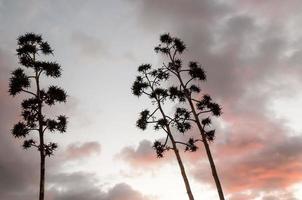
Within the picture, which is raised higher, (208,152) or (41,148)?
(41,148)

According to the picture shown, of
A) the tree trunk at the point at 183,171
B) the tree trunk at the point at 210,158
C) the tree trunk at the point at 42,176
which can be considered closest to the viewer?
the tree trunk at the point at 42,176

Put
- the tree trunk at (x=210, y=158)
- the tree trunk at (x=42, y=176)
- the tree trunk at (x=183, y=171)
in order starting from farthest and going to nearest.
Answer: the tree trunk at (x=183, y=171) < the tree trunk at (x=210, y=158) < the tree trunk at (x=42, y=176)

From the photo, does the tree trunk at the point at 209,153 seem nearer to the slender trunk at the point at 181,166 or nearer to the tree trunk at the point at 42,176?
the slender trunk at the point at 181,166

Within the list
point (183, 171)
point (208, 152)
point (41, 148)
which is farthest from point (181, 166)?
point (41, 148)

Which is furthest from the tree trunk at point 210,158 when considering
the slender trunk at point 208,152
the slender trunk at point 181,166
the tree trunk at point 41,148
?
the tree trunk at point 41,148

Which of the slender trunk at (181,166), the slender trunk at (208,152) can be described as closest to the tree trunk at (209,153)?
the slender trunk at (208,152)

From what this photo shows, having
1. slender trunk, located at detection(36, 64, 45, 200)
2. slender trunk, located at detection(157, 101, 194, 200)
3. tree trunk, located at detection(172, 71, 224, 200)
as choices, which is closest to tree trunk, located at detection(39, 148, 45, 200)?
slender trunk, located at detection(36, 64, 45, 200)

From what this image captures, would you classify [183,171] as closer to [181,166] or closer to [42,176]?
[181,166]

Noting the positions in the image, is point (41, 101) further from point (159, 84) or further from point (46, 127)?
point (159, 84)

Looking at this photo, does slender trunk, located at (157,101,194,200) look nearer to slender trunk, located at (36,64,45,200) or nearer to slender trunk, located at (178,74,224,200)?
slender trunk, located at (178,74,224,200)

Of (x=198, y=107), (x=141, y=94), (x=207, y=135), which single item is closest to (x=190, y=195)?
(x=207, y=135)

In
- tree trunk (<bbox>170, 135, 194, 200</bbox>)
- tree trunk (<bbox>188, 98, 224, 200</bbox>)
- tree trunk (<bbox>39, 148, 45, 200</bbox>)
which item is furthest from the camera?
tree trunk (<bbox>170, 135, 194, 200</bbox>)

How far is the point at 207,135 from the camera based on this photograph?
34.1 meters

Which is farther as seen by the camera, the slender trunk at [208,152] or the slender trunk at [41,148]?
the slender trunk at [208,152]
